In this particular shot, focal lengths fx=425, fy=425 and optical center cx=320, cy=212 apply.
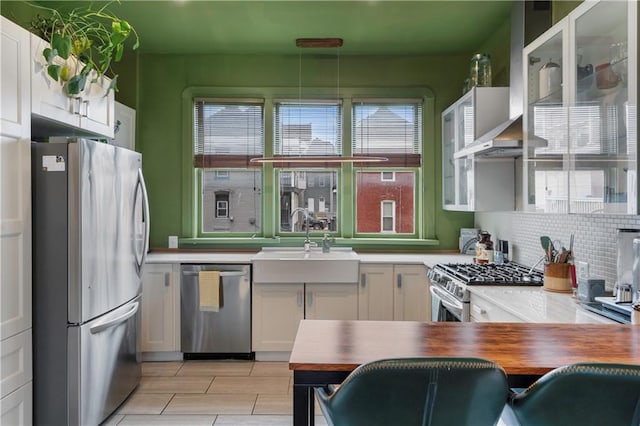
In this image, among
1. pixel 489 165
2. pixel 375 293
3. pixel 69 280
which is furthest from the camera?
pixel 375 293

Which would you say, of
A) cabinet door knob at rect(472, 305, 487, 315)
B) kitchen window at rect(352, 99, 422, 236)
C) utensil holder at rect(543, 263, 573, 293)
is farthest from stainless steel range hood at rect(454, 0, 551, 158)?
kitchen window at rect(352, 99, 422, 236)

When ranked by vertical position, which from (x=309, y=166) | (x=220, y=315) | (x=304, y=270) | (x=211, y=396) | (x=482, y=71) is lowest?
(x=211, y=396)

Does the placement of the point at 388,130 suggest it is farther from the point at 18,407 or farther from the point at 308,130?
the point at 18,407

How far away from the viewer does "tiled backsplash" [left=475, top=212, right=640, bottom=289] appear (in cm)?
228

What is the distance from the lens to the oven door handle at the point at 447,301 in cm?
264

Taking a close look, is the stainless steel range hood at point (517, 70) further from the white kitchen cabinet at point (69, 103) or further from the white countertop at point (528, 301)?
the white kitchen cabinet at point (69, 103)

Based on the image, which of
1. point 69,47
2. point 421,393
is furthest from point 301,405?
point 69,47

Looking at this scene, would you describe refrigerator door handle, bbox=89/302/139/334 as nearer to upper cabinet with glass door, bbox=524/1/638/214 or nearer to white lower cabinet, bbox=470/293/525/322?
white lower cabinet, bbox=470/293/525/322

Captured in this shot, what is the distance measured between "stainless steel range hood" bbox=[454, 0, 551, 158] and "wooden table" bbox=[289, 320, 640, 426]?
4.71 ft

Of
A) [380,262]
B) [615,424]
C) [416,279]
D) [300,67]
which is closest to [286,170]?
[300,67]

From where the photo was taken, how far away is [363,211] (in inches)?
171

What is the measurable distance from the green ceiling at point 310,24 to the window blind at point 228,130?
0.54 m

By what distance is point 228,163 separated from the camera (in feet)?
14.0

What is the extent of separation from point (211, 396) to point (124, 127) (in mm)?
2430
